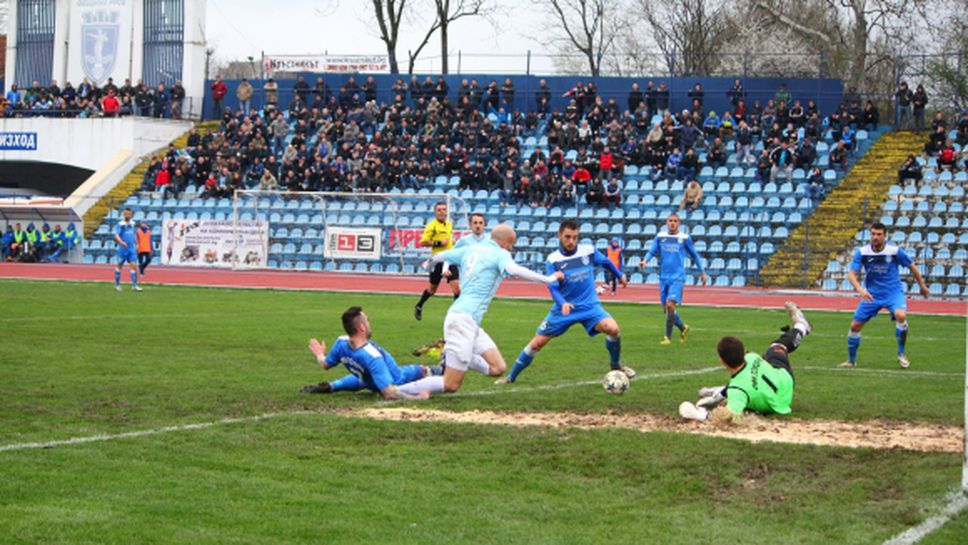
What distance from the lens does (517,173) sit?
143 feet

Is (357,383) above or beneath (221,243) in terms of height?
beneath

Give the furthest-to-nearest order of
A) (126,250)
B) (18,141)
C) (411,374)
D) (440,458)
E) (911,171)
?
(18,141)
(911,171)
(126,250)
(411,374)
(440,458)

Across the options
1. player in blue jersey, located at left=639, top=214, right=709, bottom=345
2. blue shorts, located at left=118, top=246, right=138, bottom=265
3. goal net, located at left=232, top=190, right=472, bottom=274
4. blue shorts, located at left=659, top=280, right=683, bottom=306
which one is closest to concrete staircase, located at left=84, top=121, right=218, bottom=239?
goal net, located at left=232, top=190, right=472, bottom=274

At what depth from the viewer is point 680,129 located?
43.0 metres

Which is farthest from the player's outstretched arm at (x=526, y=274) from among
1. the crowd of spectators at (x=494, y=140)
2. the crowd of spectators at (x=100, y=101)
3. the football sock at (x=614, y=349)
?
the crowd of spectators at (x=100, y=101)

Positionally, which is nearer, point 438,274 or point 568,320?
Result: point 568,320

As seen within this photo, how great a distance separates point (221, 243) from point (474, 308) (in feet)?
104

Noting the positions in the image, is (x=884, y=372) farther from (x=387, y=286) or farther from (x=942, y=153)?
(x=942, y=153)

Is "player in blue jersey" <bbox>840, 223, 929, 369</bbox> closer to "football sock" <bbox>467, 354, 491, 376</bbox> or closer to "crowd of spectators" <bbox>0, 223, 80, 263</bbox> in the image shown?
"football sock" <bbox>467, 354, 491, 376</bbox>

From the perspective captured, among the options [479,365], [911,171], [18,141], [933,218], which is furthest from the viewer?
[18,141]

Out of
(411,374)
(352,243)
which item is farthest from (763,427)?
(352,243)

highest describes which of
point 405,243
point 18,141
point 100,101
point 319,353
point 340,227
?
point 100,101

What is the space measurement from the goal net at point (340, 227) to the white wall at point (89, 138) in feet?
37.0

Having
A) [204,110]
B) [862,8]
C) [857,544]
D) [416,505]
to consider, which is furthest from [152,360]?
[204,110]
